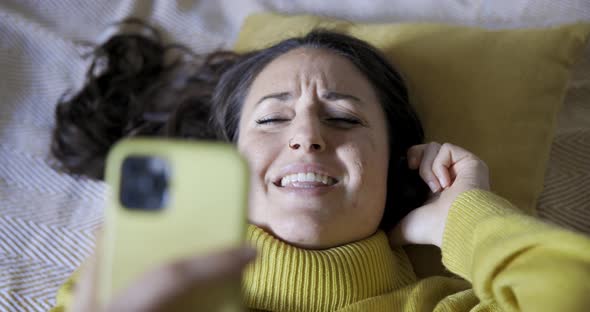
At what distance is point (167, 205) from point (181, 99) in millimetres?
996

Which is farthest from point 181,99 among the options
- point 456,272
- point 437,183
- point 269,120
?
point 456,272

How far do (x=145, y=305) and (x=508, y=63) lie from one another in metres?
1.15

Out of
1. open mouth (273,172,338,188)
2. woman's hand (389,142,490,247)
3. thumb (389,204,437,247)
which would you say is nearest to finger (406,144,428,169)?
woman's hand (389,142,490,247)

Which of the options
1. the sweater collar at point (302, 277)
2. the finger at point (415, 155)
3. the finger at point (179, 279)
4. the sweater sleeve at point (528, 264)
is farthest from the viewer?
the finger at point (415, 155)

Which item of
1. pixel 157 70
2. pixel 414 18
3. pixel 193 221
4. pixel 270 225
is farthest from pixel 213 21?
pixel 193 221

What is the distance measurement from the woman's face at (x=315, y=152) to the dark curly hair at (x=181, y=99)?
0.12 m

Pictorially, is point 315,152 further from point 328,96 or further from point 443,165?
point 443,165

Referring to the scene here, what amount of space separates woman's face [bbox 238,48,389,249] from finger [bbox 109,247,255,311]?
449mm

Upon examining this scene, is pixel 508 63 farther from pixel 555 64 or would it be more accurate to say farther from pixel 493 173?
pixel 493 173

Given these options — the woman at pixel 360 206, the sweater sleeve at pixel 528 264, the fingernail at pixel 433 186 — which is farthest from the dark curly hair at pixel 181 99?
the sweater sleeve at pixel 528 264

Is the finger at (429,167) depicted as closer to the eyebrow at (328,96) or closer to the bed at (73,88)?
the eyebrow at (328,96)

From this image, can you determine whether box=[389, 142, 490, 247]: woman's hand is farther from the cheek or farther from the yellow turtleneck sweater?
the cheek

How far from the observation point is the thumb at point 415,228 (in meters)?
1.11

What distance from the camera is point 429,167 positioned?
3.77 feet
